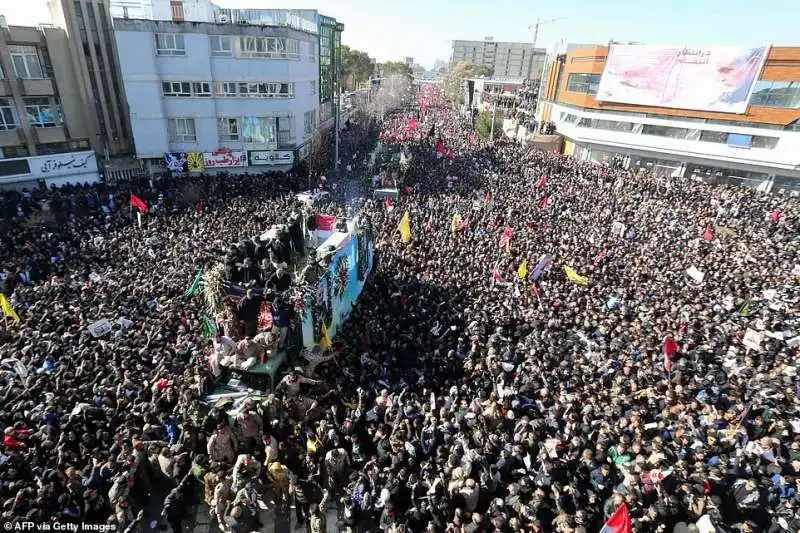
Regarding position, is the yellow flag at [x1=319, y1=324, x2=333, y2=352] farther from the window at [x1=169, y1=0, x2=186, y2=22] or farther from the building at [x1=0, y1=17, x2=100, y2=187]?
the window at [x1=169, y1=0, x2=186, y2=22]

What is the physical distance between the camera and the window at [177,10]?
1066 inches

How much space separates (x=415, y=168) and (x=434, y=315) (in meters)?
19.8

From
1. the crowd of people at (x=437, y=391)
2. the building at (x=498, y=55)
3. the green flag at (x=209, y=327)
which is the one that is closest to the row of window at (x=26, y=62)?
the crowd of people at (x=437, y=391)

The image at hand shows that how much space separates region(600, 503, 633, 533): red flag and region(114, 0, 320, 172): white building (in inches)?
1136

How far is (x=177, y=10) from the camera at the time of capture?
89.5 ft

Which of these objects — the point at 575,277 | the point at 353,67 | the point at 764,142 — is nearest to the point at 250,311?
the point at 575,277

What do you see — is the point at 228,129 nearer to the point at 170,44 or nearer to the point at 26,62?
the point at 170,44

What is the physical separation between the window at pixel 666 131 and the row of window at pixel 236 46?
2983 centimetres

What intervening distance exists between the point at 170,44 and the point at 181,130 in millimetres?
5073

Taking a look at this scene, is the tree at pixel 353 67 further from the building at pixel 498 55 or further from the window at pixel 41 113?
the building at pixel 498 55

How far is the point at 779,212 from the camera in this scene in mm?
22750

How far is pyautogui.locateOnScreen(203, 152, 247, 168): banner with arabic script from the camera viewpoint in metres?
29.3

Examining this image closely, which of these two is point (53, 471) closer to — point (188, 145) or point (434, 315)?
point (434, 315)

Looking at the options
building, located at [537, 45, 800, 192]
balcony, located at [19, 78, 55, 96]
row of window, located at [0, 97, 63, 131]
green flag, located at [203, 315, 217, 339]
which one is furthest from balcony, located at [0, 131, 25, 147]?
building, located at [537, 45, 800, 192]
